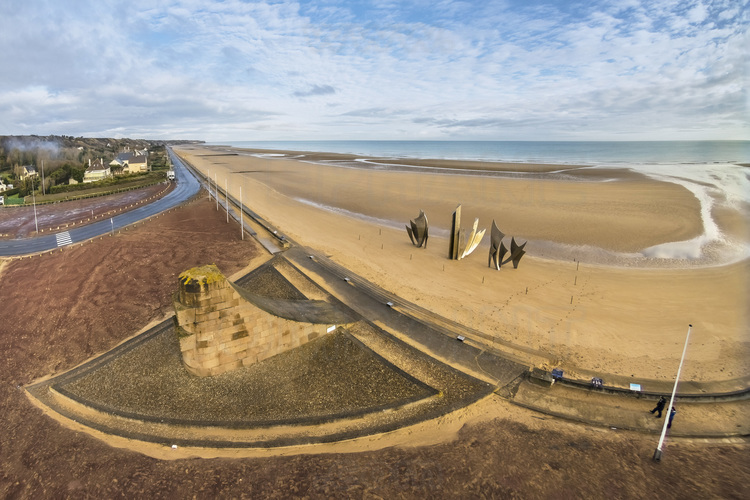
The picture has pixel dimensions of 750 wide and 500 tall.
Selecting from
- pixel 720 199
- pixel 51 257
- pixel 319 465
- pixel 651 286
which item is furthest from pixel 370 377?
pixel 720 199

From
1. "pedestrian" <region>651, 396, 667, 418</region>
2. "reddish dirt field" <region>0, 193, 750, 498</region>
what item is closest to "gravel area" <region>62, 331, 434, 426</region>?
"reddish dirt field" <region>0, 193, 750, 498</region>

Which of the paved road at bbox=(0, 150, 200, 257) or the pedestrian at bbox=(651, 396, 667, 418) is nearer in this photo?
the pedestrian at bbox=(651, 396, 667, 418)

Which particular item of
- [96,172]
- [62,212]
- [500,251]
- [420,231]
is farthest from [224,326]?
[96,172]

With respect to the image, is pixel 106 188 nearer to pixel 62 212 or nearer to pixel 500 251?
pixel 62 212

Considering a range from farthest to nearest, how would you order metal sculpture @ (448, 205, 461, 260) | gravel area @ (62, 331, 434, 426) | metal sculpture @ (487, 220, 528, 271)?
metal sculpture @ (448, 205, 461, 260) < metal sculpture @ (487, 220, 528, 271) < gravel area @ (62, 331, 434, 426)

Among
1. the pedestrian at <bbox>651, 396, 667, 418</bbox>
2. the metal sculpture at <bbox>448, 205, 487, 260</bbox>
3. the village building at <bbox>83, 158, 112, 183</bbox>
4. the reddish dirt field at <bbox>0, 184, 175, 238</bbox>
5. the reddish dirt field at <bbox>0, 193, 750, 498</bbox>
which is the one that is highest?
the village building at <bbox>83, 158, 112, 183</bbox>

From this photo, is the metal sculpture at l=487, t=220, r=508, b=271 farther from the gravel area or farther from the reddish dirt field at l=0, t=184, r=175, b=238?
the reddish dirt field at l=0, t=184, r=175, b=238
